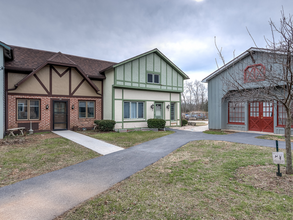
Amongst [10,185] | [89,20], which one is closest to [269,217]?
[10,185]

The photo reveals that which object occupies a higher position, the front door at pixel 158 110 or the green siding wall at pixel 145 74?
the green siding wall at pixel 145 74

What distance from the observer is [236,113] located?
13.5 meters

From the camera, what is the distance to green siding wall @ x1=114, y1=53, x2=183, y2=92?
14.3 m

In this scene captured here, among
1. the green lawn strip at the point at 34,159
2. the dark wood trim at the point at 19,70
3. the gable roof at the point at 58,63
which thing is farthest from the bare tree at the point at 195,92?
the green lawn strip at the point at 34,159

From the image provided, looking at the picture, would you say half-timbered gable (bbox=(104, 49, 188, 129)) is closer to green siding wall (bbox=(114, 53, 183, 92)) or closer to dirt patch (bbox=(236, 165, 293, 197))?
green siding wall (bbox=(114, 53, 183, 92))

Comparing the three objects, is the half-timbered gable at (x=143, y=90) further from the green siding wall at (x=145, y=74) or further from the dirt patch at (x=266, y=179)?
the dirt patch at (x=266, y=179)

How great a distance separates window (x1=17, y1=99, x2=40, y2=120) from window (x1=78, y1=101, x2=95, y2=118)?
299 cm

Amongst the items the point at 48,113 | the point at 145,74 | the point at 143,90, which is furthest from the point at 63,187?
the point at 145,74

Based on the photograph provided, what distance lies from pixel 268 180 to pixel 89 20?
19.5 meters

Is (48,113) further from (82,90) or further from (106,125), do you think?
(106,125)

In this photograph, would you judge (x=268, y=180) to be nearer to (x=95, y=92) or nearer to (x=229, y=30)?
(x=229, y=30)

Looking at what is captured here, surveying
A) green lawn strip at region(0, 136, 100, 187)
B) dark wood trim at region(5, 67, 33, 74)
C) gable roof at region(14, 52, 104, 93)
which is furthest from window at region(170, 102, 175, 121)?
dark wood trim at region(5, 67, 33, 74)

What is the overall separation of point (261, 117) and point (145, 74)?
9768mm

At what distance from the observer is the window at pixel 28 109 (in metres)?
12.0
